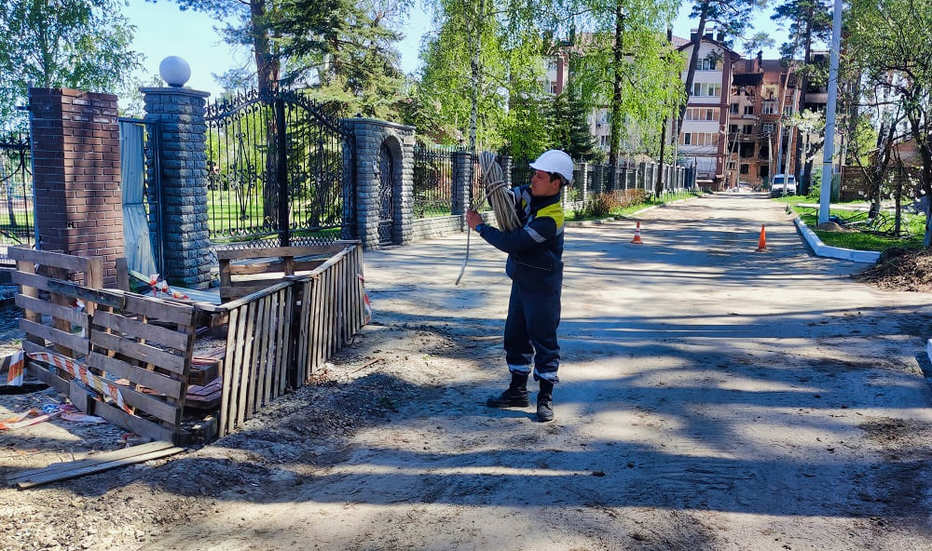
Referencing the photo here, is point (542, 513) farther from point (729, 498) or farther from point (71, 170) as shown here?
point (71, 170)

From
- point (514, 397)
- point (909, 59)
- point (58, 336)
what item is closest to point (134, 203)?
point (58, 336)

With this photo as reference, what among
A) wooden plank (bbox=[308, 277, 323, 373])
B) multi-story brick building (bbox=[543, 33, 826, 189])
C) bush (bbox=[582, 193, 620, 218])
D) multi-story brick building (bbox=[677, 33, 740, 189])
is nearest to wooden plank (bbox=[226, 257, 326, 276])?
wooden plank (bbox=[308, 277, 323, 373])

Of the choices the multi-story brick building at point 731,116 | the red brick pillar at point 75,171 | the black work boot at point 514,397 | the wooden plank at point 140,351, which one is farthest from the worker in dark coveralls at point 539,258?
the multi-story brick building at point 731,116

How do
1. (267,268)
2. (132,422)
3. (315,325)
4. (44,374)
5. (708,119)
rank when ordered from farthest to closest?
1. (708,119)
2. (267,268)
3. (315,325)
4. (44,374)
5. (132,422)

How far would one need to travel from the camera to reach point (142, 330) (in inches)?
177

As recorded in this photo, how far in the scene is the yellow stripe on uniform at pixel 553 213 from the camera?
A: 501cm

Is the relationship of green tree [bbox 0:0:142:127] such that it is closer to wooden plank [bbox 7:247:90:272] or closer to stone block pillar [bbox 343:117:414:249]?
stone block pillar [bbox 343:117:414:249]

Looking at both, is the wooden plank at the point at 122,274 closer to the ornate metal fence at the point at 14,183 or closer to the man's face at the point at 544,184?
the man's face at the point at 544,184

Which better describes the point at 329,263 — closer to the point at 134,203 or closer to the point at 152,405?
the point at 152,405

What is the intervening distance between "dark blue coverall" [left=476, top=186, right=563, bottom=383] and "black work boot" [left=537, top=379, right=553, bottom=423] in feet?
0.21

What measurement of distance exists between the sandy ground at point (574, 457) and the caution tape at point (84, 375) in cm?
81

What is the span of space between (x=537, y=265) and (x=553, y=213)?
1.30ft

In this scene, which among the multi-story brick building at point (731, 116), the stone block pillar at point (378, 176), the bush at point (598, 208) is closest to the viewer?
the stone block pillar at point (378, 176)

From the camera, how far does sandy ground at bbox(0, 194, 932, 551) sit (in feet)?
11.6
